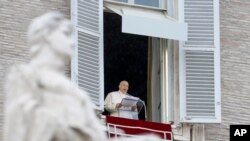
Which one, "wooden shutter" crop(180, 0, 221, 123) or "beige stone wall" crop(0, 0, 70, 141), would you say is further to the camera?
"wooden shutter" crop(180, 0, 221, 123)

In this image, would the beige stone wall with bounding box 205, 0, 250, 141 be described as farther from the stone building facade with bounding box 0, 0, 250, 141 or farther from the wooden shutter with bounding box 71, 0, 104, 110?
the wooden shutter with bounding box 71, 0, 104, 110

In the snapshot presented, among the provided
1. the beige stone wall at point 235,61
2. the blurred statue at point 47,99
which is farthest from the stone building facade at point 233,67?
the blurred statue at point 47,99

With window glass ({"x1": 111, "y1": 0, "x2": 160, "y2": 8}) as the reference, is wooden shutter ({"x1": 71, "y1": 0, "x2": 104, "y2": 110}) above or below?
below

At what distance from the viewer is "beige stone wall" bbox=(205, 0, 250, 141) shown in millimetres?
22391

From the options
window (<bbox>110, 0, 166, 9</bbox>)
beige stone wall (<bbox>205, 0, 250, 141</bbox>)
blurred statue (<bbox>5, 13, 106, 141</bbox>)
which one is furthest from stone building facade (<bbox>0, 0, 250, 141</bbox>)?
blurred statue (<bbox>5, 13, 106, 141</bbox>)

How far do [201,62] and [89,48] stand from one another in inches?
64.7

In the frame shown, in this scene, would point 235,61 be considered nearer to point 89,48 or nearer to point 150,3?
point 150,3

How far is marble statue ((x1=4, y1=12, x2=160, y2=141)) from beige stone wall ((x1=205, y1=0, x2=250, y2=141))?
1387cm

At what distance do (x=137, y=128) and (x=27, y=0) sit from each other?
196 centimetres

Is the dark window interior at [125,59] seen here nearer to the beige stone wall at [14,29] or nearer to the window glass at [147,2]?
the window glass at [147,2]

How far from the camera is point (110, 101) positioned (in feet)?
68.9

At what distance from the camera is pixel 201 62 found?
72.0 feet

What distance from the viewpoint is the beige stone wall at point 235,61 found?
2239cm

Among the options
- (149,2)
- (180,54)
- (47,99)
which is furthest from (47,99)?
(180,54)
